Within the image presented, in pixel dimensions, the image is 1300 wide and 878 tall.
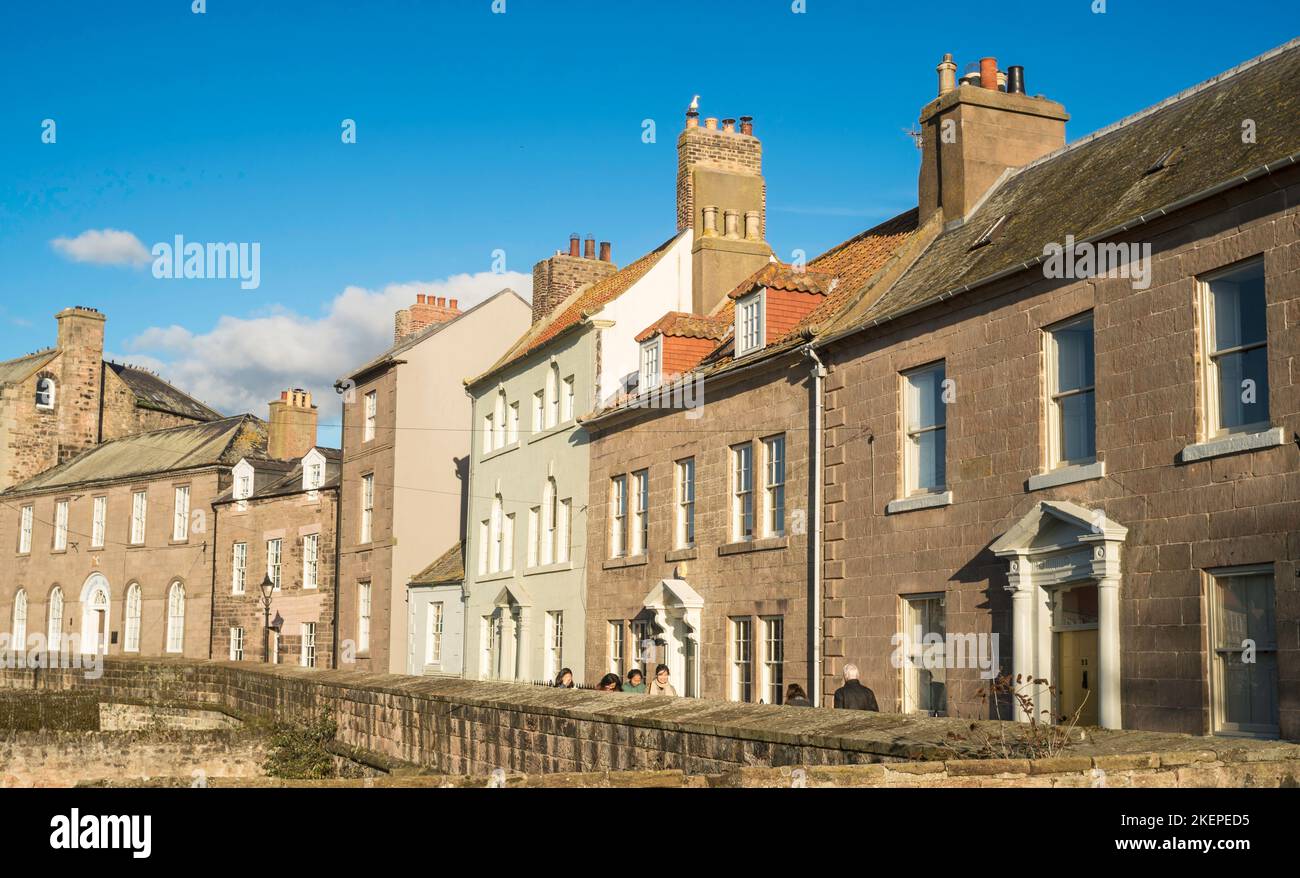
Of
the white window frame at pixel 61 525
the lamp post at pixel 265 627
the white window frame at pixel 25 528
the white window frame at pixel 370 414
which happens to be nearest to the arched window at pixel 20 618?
the white window frame at pixel 25 528

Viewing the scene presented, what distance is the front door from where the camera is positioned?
15.3m

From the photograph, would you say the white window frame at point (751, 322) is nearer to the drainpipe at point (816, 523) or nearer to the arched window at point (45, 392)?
the drainpipe at point (816, 523)

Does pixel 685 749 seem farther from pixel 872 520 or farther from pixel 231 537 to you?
pixel 231 537

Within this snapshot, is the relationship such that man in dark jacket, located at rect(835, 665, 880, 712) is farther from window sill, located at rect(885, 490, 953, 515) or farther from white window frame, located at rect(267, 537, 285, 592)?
white window frame, located at rect(267, 537, 285, 592)

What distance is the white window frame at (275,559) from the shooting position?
4331cm

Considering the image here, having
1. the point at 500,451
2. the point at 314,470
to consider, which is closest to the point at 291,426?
the point at 314,470

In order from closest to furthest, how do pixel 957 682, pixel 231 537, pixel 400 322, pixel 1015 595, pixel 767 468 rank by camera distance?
pixel 1015 595, pixel 957 682, pixel 767 468, pixel 400 322, pixel 231 537

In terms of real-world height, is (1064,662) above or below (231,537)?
below

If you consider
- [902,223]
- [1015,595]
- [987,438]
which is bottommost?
[1015,595]

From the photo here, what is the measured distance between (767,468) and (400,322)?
23342mm

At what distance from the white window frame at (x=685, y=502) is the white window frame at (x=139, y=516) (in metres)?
31.4
